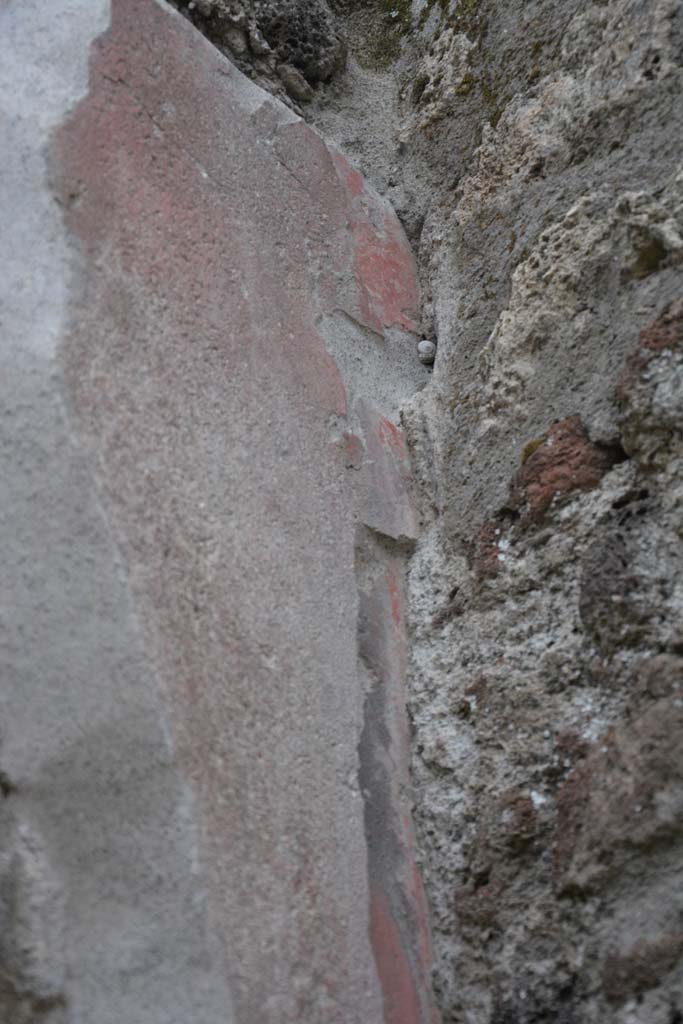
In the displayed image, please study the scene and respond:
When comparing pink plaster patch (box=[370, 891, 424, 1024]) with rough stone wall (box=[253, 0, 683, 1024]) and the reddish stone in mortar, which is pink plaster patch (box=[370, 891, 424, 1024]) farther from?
the reddish stone in mortar

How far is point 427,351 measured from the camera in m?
1.26

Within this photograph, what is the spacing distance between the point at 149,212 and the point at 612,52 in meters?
0.52

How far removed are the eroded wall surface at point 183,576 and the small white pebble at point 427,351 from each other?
0.13 m

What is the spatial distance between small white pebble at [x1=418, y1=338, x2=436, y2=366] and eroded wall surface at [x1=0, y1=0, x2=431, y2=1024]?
13 cm

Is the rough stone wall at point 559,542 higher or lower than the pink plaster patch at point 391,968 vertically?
higher

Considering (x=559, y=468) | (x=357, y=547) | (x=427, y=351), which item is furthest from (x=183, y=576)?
(x=427, y=351)

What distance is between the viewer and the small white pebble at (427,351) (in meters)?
1.26

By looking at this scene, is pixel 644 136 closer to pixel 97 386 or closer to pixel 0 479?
pixel 97 386

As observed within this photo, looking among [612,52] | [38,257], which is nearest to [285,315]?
[38,257]

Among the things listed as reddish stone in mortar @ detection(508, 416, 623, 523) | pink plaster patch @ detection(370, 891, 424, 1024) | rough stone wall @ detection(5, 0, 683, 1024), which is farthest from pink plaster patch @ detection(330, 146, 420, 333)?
pink plaster patch @ detection(370, 891, 424, 1024)

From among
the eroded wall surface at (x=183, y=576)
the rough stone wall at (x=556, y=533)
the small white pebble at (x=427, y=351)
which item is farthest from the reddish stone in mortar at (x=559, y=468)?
the small white pebble at (x=427, y=351)

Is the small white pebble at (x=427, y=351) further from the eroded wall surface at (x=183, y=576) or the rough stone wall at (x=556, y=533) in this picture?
the eroded wall surface at (x=183, y=576)

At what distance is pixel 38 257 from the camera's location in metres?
0.85

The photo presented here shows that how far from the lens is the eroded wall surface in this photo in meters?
0.75
